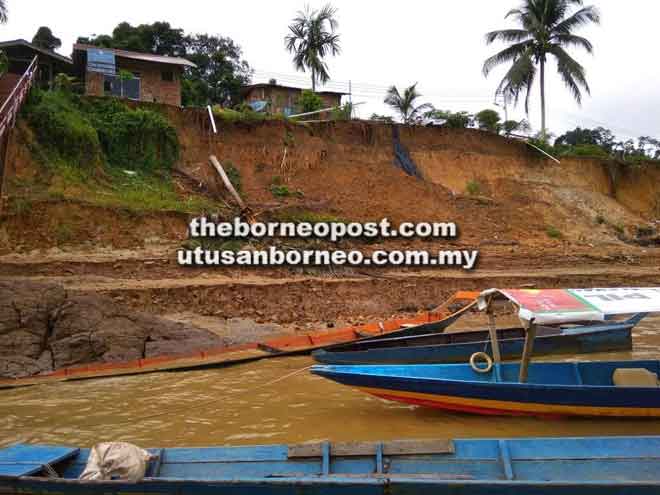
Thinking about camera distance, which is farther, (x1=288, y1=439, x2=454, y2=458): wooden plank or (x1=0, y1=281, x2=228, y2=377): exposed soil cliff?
(x1=0, y1=281, x2=228, y2=377): exposed soil cliff

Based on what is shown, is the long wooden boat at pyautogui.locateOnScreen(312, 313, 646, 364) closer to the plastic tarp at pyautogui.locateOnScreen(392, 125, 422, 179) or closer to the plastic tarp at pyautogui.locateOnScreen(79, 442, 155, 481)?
the plastic tarp at pyautogui.locateOnScreen(79, 442, 155, 481)

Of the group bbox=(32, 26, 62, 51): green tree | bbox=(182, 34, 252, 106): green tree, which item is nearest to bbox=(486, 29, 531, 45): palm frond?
bbox=(182, 34, 252, 106): green tree

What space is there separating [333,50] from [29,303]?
2203 cm

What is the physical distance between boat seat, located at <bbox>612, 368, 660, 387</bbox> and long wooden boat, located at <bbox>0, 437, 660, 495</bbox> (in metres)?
2.45

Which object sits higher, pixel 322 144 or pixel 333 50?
pixel 333 50

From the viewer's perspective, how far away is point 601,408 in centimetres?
696

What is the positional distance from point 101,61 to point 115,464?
22.3m

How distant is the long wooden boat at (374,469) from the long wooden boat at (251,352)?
14.8 feet

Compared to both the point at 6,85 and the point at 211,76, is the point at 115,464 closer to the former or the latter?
the point at 6,85

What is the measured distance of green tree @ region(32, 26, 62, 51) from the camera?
32594 mm

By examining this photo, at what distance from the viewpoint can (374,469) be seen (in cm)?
524

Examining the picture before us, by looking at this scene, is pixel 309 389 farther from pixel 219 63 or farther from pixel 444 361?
pixel 219 63

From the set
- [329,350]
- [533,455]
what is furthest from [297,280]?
[533,455]

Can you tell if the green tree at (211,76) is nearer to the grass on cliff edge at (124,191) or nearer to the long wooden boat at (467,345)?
the grass on cliff edge at (124,191)
